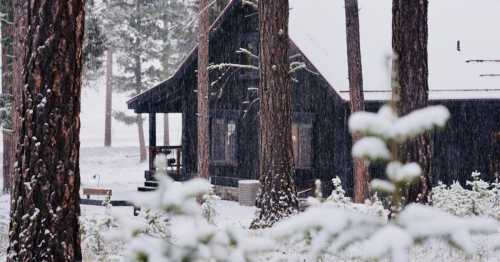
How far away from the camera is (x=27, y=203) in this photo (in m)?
5.21

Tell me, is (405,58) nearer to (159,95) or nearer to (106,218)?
(106,218)

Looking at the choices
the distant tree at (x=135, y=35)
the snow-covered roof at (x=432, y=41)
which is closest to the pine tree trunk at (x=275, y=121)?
the snow-covered roof at (x=432, y=41)

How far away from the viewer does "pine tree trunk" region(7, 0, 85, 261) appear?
5160 mm

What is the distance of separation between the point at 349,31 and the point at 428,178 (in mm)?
8475

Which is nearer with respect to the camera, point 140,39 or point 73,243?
point 73,243

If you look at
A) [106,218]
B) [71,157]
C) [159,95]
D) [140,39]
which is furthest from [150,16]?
[71,157]

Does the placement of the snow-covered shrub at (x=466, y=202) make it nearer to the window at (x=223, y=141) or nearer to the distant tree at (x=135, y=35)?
the window at (x=223, y=141)

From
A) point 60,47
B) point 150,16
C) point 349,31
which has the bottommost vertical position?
point 60,47

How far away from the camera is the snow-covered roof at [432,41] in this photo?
736 inches

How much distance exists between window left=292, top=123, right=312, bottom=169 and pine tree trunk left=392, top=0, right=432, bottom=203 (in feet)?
41.1

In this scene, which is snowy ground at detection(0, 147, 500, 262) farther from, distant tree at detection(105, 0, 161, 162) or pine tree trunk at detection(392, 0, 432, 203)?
distant tree at detection(105, 0, 161, 162)

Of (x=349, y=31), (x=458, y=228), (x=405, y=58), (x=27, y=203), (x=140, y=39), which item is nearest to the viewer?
(x=458, y=228)

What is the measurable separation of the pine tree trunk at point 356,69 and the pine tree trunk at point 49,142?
1102 centimetres

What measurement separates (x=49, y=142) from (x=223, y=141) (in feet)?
58.4
